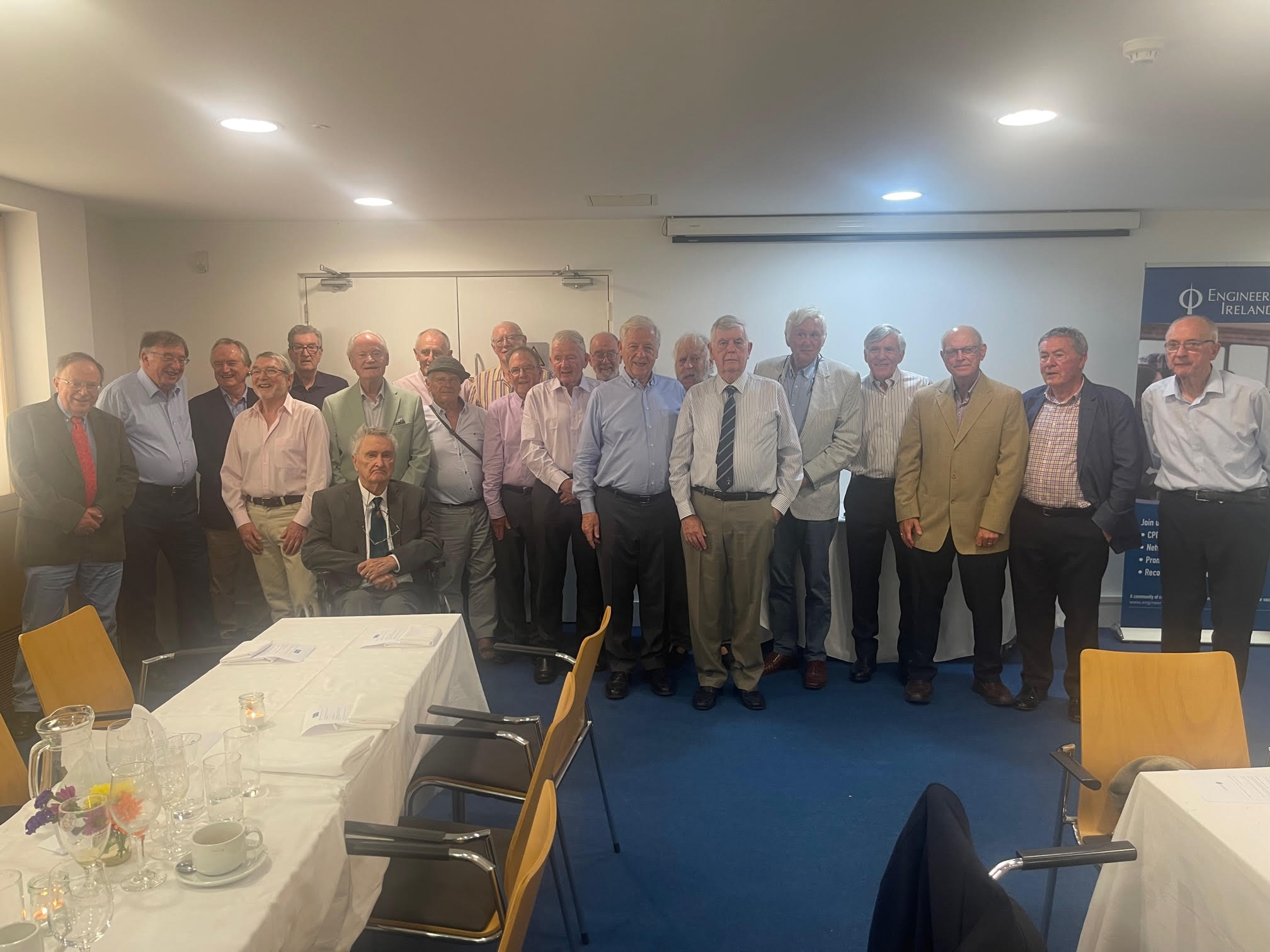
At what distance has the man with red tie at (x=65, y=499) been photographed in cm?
355

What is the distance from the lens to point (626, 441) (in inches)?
153

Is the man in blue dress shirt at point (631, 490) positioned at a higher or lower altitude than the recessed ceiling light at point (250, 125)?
lower

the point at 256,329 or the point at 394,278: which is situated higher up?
the point at 394,278

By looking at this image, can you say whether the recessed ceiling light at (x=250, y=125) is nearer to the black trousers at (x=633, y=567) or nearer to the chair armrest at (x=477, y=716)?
the black trousers at (x=633, y=567)

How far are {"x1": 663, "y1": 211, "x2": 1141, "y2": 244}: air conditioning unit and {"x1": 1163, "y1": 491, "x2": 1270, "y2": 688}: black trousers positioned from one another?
2350 millimetres

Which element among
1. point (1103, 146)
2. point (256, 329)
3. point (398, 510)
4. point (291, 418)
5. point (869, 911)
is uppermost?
point (1103, 146)

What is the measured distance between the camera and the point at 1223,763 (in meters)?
2.11

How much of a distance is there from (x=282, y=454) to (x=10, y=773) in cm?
222

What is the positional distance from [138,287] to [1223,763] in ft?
21.6

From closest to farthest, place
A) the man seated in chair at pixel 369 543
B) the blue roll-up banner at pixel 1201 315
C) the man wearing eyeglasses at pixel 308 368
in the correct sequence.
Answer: the man seated in chair at pixel 369 543
the man wearing eyeglasses at pixel 308 368
the blue roll-up banner at pixel 1201 315

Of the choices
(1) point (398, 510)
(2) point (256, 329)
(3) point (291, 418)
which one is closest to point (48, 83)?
(3) point (291, 418)

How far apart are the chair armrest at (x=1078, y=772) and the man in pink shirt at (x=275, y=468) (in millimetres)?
3367

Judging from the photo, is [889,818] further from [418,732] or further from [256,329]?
[256,329]

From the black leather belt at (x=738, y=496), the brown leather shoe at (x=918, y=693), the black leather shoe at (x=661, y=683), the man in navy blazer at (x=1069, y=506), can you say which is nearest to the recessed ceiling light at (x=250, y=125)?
the black leather belt at (x=738, y=496)
